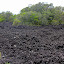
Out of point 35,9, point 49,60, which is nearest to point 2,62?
point 49,60

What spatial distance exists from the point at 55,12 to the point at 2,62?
52.7 ft

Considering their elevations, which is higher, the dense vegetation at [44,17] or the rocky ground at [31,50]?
the dense vegetation at [44,17]

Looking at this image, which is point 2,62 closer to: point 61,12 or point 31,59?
point 31,59

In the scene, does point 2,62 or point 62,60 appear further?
point 62,60

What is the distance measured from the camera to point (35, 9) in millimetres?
23047

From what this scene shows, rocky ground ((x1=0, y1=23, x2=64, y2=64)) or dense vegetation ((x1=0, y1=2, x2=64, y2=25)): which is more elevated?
dense vegetation ((x1=0, y1=2, x2=64, y2=25))

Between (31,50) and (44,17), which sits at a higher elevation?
(44,17)

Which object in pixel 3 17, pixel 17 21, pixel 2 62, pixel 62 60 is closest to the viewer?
pixel 2 62

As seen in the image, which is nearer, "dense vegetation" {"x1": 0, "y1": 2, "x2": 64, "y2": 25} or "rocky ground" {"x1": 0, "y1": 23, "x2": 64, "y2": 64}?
"rocky ground" {"x1": 0, "y1": 23, "x2": 64, "y2": 64}

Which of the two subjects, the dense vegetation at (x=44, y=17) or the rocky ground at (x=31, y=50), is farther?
the dense vegetation at (x=44, y=17)

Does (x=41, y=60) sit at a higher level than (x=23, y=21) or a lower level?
lower

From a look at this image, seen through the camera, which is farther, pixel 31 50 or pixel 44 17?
pixel 44 17

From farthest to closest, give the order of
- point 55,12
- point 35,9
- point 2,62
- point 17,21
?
point 35,9 → point 17,21 → point 55,12 → point 2,62

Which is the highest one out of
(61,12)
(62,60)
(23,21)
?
(61,12)
